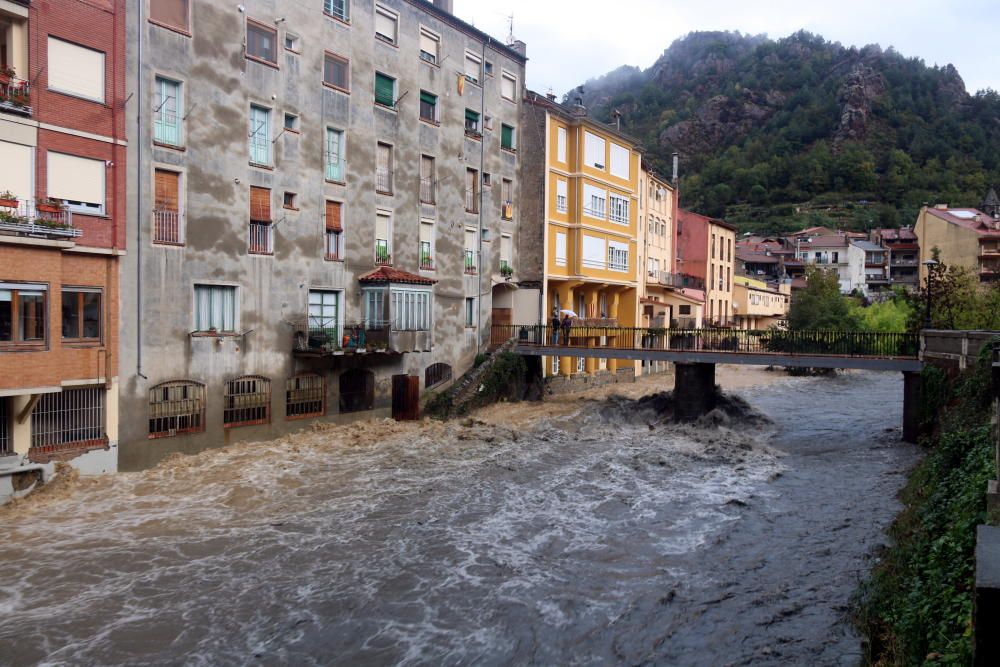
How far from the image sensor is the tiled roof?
2661cm

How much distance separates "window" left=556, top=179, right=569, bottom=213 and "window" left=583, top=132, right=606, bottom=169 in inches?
69.4

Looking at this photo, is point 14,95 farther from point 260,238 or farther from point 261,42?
point 261,42

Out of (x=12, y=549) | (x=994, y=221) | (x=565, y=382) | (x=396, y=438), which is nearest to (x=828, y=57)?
(x=994, y=221)

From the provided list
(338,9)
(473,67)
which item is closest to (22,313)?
(338,9)

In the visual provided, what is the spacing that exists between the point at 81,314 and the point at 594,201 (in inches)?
1017

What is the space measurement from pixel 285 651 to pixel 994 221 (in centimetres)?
7743

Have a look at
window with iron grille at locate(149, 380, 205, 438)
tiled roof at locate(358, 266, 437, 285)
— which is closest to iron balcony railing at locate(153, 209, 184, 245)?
window with iron grille at locate(149, 380, 205, 438)

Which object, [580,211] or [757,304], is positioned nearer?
[580,211]

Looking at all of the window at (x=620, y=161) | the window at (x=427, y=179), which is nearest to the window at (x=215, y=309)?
the window at (x=427, y=179)

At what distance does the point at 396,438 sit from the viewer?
83.5 ft

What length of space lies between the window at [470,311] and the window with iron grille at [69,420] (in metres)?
16.5

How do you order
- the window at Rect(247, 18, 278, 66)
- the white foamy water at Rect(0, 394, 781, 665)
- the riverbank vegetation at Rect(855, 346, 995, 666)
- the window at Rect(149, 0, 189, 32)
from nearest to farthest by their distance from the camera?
the riverbank vegetation at Rect(855, 346, 995, 666) < the white foamy water at Rect(0, 394, 781, 665) < the window at Rect(149, 0, 189, 32) < the window at Rect(247, 18, 278, 66)

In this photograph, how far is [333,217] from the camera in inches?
1029

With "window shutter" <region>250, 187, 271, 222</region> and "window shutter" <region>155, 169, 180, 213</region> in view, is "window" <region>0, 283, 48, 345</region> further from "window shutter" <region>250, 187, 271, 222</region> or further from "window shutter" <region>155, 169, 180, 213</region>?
"window shutter" <region>250, 187, 271, 222</region>
